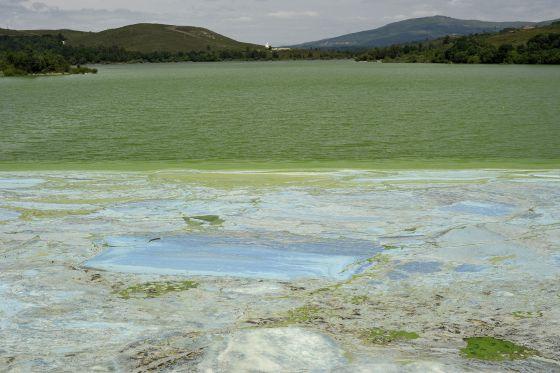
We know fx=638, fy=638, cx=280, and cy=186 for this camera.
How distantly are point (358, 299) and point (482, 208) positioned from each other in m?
3.91

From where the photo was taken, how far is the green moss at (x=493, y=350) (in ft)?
15.2

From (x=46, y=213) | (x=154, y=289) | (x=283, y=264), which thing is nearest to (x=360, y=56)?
(x=46, y=213)

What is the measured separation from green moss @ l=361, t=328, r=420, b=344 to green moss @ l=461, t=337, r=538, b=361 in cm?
42

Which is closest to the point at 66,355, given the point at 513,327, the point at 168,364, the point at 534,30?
the point at 168,364

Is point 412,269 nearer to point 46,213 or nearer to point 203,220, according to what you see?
point 203,220

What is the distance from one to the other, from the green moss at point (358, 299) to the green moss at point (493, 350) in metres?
1.06

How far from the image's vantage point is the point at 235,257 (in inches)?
277

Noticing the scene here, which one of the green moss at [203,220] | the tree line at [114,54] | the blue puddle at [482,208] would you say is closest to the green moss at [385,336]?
the green moss at [203,220]

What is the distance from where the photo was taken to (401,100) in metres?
33.4

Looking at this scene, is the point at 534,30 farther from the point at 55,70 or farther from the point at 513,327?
the point at 513,327

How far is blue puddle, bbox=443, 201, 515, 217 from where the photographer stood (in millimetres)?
8695

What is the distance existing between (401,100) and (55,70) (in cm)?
6470

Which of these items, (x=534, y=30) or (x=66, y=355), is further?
(x=534, y=30)

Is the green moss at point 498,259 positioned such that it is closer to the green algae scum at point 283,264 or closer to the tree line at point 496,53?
the green algae scum at point 283,264
